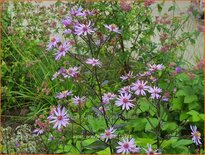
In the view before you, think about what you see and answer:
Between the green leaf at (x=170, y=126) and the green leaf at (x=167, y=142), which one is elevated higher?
the green leaf at (x=170, y=126)

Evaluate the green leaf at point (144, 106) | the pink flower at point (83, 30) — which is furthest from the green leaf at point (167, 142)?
the pink flower at point (83, 30)

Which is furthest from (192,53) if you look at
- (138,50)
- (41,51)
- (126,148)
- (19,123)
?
(126,148)

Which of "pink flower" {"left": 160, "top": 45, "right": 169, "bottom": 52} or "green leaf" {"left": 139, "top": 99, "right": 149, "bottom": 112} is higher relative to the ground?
"pink flower" {"left": 160, "top": 45, "right": 169, "bottom": 52}

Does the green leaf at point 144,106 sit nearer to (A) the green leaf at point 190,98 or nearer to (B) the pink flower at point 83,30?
(A) the green leaf at point 190,98

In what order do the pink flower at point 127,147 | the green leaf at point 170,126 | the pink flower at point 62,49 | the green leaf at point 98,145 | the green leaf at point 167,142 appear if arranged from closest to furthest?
the pink flower at point 127,147, the pink flower at point 62,49, the green leaf at point 98,145, the green leaf at point 167,142, the green leaf at point 170,126

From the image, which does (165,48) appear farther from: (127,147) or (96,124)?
(127,147)

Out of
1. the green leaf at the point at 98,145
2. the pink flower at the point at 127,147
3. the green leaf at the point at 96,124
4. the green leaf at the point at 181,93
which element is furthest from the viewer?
the green leaf at the point at 181,93

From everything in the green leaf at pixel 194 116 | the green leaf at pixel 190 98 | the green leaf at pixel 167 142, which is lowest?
the green leaf at pixel 167 142

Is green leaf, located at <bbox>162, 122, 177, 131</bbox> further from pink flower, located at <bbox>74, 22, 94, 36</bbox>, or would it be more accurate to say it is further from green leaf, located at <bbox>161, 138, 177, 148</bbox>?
pink flower, located at <bbox>74, 22, 94, 36</bbox>

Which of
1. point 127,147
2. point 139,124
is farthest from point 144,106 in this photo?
point 127,147

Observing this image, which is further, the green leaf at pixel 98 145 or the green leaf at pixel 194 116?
the green leaf at pixel 194 116

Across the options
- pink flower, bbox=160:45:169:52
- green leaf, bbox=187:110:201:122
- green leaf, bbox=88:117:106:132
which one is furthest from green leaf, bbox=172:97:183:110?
green leaf, bbox=88:117:106:132
